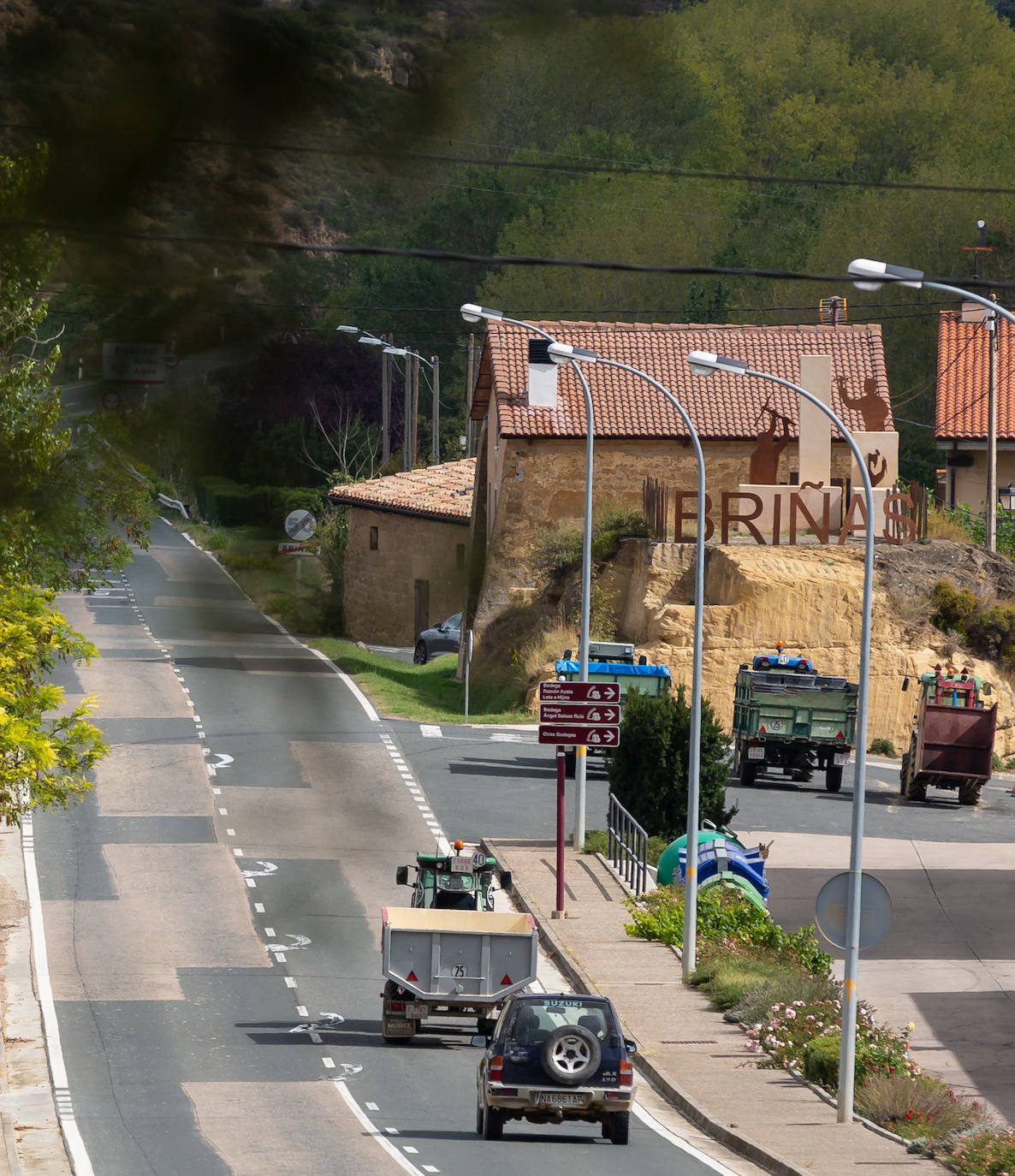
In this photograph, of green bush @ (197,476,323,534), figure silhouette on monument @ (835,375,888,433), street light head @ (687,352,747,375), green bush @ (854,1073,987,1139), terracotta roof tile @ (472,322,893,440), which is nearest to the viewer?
green bush @ (197,476,323,534)

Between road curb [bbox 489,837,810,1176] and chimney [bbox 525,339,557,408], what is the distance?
1338cm

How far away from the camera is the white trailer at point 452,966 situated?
2200 cm

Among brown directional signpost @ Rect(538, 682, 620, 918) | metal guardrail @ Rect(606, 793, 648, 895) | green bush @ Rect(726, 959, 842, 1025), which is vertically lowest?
green bush @ Rect(726, 959, 842, 1025)

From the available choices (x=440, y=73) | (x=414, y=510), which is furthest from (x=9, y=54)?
(x=414, y=510)

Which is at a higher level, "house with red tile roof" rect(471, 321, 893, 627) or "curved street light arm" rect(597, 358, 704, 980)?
"house with red tile roof" rect(471, 321, 893, 627)

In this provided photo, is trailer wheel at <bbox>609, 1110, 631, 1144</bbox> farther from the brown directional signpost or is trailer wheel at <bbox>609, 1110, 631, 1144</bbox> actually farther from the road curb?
the brown directional signpost

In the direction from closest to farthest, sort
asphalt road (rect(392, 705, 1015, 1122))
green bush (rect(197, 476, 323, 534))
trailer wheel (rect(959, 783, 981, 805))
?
green bush (rect(197, 476, 323, 534)), asphalt road (rect(392, 705, 1015, 1122)), trailer wheel (rect(959, 783, 981, 805))

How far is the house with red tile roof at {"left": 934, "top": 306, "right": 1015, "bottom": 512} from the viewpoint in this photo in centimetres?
6012

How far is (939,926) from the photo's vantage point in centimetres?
2917

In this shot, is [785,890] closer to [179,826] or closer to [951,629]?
[179,826]

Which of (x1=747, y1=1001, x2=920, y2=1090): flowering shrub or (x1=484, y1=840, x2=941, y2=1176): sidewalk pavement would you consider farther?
(x1=747, y1=1001, x2=920, y2=1090): flowering shrub

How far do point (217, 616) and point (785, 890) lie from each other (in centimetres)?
3009

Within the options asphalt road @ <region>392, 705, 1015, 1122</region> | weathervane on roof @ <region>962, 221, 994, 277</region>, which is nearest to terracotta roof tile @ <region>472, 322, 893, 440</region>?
weathervane on roof @ <region>962, 221, 994, 277</region>

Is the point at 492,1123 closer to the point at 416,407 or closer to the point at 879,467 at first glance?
the point at 416,407
